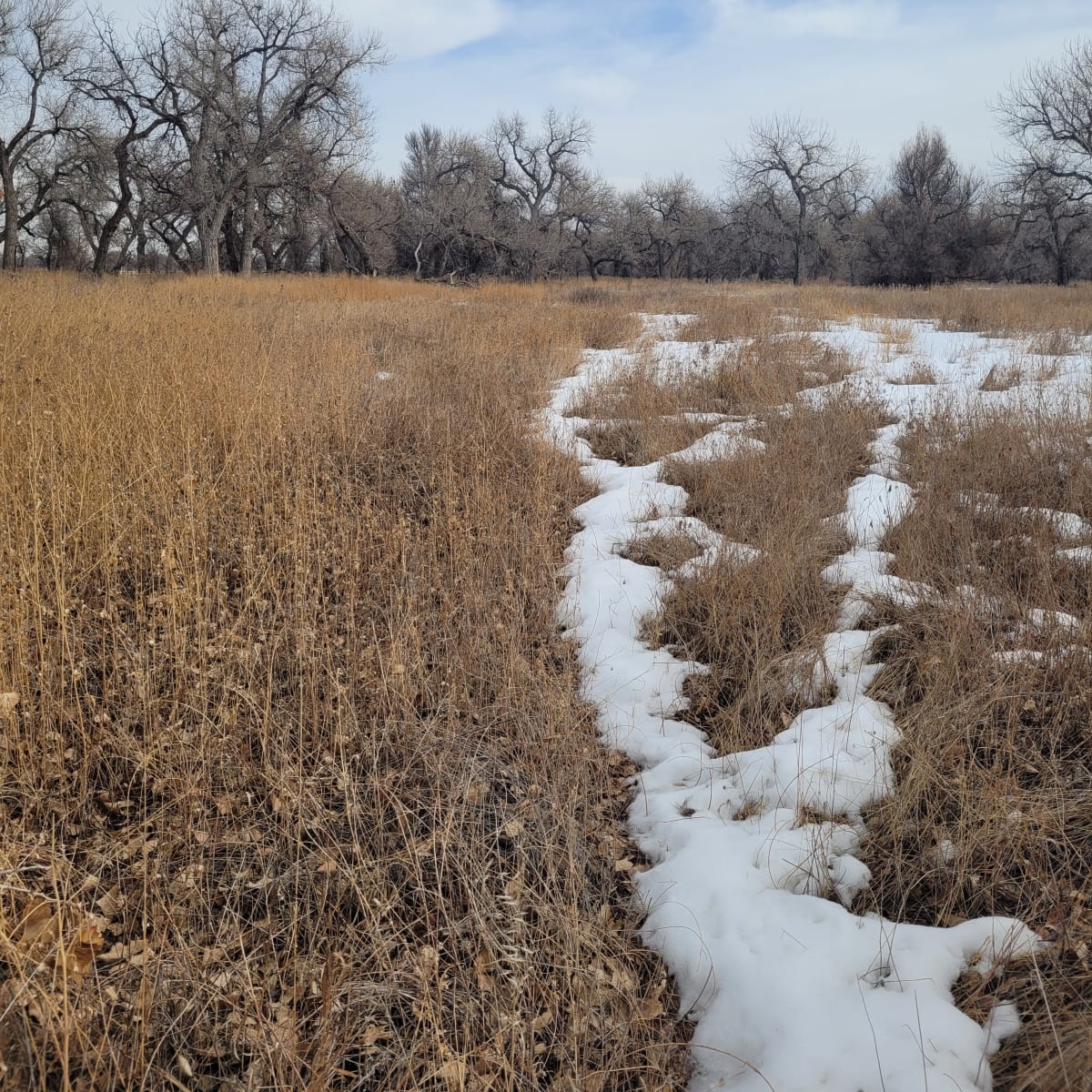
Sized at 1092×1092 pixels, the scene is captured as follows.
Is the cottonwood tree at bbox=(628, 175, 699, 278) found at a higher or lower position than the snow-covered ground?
higher

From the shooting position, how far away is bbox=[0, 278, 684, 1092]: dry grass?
72.5 inches

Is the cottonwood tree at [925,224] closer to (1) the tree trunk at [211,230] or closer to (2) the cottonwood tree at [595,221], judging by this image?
(2) the cottonwood tree at [595,221]

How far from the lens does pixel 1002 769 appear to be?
2711 millimetres

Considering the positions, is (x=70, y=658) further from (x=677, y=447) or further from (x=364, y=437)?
(x=677, y=447)

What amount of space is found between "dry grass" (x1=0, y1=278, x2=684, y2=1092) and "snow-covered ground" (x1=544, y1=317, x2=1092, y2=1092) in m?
0.16

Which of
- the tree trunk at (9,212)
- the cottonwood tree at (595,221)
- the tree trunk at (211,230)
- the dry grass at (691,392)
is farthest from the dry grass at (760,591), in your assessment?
the cottonwood tree at (595,221)

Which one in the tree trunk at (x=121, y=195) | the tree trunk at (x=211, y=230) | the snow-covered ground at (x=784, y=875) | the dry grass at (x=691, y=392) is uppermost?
the tree trunk at (x=121, y=195)

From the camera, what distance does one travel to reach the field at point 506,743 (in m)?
1.88

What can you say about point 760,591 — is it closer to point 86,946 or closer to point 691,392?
point 86,946

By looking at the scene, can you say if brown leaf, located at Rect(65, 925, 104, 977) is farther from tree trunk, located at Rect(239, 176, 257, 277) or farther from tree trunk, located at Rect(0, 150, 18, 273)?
tree trunk, located at Rect(0, 150, 18, 273)

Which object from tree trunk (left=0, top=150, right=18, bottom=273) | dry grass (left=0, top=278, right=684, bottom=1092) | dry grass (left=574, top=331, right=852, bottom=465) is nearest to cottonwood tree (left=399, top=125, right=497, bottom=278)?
tree trunk (left=0, top=150, right=18, bottom=273)

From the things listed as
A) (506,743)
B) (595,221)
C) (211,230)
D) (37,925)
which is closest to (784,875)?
(506,743)

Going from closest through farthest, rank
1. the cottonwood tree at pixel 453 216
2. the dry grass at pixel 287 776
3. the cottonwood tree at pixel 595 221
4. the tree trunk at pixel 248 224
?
the dry grass at pixel 287 776 < the tree trunk at pixel 248 224 < the cottonwood tree at pixel 453 216 < the cottonwood tree at pixel 595 221

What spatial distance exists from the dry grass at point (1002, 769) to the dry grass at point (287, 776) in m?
0.91
